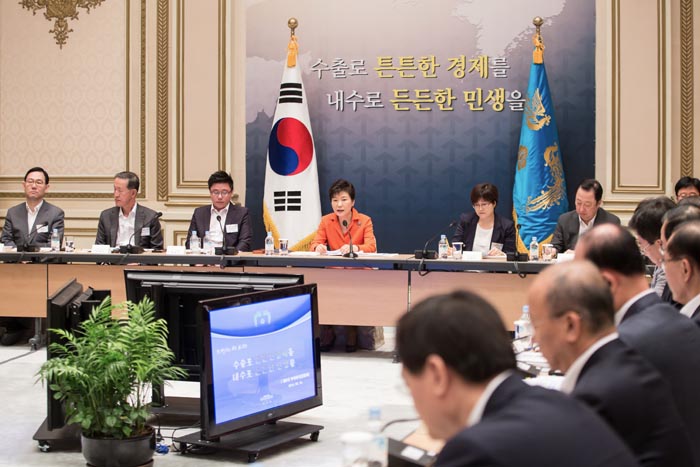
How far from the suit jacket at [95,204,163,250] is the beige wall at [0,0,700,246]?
0.96m

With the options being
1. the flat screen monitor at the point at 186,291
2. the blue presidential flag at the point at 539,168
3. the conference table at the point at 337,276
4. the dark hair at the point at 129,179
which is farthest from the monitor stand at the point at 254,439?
the blue presidential flag at the point at 539,168

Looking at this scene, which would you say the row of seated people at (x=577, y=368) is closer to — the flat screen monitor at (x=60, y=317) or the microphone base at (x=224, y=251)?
the flat screen monitor at (x=60, y=317)

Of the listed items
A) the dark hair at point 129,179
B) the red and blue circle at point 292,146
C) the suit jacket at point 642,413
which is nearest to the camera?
the suit jacket at point 642,413

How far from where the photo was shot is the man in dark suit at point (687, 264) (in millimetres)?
2611

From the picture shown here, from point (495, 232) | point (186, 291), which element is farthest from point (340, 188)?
point (186, 291)

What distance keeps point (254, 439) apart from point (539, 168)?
455cm

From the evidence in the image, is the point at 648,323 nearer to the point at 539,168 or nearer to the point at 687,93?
the point at 539,168

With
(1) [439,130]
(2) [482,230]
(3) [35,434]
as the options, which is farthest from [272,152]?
(3) [35,434]

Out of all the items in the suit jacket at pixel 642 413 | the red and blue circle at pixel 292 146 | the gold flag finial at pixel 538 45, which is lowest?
the suit jacket at pixel 642 413

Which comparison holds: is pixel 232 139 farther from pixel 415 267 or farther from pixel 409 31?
pixel 415 267

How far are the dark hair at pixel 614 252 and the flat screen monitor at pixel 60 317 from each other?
216cm

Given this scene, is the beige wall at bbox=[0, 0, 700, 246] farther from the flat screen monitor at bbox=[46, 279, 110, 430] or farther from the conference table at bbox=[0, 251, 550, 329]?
the flat screen monitor at bbox=[46, 279, 110, 430]

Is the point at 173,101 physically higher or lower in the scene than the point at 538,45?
lower

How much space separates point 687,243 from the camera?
8.59ft
